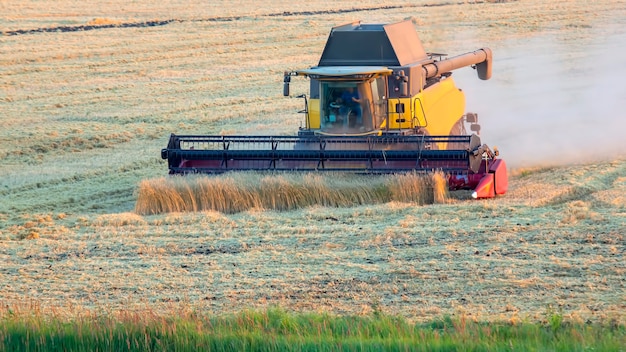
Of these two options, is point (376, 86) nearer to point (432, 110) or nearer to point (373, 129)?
point (373, 129)

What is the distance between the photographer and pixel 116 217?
11734mm

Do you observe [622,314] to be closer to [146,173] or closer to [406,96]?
[406,96]

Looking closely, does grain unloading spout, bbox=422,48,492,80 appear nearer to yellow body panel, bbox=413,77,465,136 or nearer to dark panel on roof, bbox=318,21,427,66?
yellow body panel, bbox=413,77,465,136

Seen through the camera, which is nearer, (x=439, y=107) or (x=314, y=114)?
(x=314, y=114)

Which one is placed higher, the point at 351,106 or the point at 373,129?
the point at 351,106

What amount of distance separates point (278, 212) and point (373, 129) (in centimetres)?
214

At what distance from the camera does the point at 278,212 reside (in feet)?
39.8

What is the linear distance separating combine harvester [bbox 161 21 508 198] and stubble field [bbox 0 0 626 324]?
1.94 feet

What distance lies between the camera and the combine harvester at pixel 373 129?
41.3ft

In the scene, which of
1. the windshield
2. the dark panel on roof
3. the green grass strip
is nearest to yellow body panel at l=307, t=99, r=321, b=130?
the windshield

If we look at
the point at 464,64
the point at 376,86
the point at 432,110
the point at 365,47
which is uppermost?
the point at 365,47

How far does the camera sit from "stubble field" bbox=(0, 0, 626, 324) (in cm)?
846

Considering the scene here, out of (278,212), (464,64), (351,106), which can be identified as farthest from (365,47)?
(278,212)

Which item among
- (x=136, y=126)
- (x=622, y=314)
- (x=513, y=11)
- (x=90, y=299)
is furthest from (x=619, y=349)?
(x=513, y=11)
